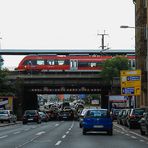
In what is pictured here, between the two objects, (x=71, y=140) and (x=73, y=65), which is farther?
(x=73, y=65)

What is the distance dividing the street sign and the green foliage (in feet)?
63.6

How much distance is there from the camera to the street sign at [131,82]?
6022 cm

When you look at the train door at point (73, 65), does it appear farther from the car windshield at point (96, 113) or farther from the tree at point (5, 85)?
the car windshield at point (96, 113)

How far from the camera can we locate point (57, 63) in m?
76.7

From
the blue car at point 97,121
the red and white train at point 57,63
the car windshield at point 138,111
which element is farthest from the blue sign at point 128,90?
the blue car at point 97,121

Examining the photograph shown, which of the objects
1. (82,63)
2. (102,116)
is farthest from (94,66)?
(102,116)

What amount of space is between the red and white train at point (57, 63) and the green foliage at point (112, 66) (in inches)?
102

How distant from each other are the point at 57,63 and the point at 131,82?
1799 cm

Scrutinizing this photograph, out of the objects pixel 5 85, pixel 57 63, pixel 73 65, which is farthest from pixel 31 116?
pixel 5 85

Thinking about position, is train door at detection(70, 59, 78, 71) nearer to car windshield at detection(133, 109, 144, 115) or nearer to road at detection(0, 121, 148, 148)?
car windshield at detection(133, 109, 144, 115)

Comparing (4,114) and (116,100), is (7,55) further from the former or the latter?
(4,114)

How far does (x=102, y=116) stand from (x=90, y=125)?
915mm

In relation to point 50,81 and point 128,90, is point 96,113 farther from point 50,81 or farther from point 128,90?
point 50,81

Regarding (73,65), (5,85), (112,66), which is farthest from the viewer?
(112,66)
